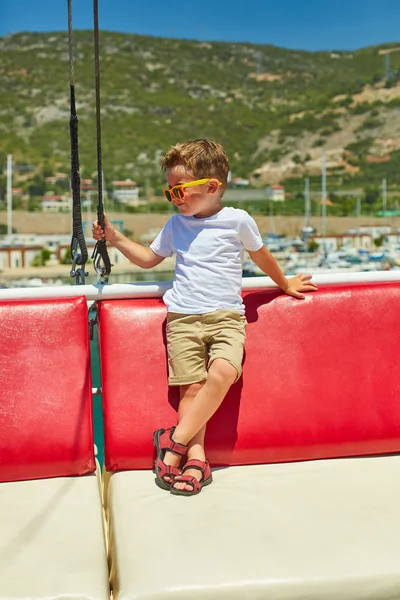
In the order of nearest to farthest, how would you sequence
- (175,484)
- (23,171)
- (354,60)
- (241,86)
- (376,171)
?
1. (175,484)
2. (23,171)
3. (376,171)
4. (241,86)
5. (354,60)

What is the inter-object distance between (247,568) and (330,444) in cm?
75

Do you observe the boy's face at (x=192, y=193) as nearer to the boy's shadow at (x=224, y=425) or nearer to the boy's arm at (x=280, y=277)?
the boy's arm at (x=280, y=277)

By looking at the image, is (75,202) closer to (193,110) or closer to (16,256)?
(16,256)

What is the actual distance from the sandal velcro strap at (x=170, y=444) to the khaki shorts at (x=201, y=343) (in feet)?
0.46

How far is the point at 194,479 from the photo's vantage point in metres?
1.96

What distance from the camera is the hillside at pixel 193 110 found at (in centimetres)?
6906

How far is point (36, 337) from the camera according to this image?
86.0 inches

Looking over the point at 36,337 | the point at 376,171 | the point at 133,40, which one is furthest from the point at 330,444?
the point at 133,40

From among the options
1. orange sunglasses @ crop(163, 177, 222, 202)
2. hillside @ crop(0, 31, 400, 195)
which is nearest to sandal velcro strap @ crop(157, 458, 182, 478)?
orange sunglasses @ crop(163, 177, 222, 202)

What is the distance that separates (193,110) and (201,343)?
75950 mm

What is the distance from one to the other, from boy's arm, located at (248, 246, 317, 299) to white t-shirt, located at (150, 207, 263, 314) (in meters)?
0.05

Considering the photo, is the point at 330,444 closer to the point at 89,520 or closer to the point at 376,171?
the point at 89,520

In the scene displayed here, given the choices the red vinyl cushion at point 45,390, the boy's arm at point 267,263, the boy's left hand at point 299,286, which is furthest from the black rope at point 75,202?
the boy's left hand at point 299,286

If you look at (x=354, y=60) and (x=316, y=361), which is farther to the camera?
(x=354, y=60)
